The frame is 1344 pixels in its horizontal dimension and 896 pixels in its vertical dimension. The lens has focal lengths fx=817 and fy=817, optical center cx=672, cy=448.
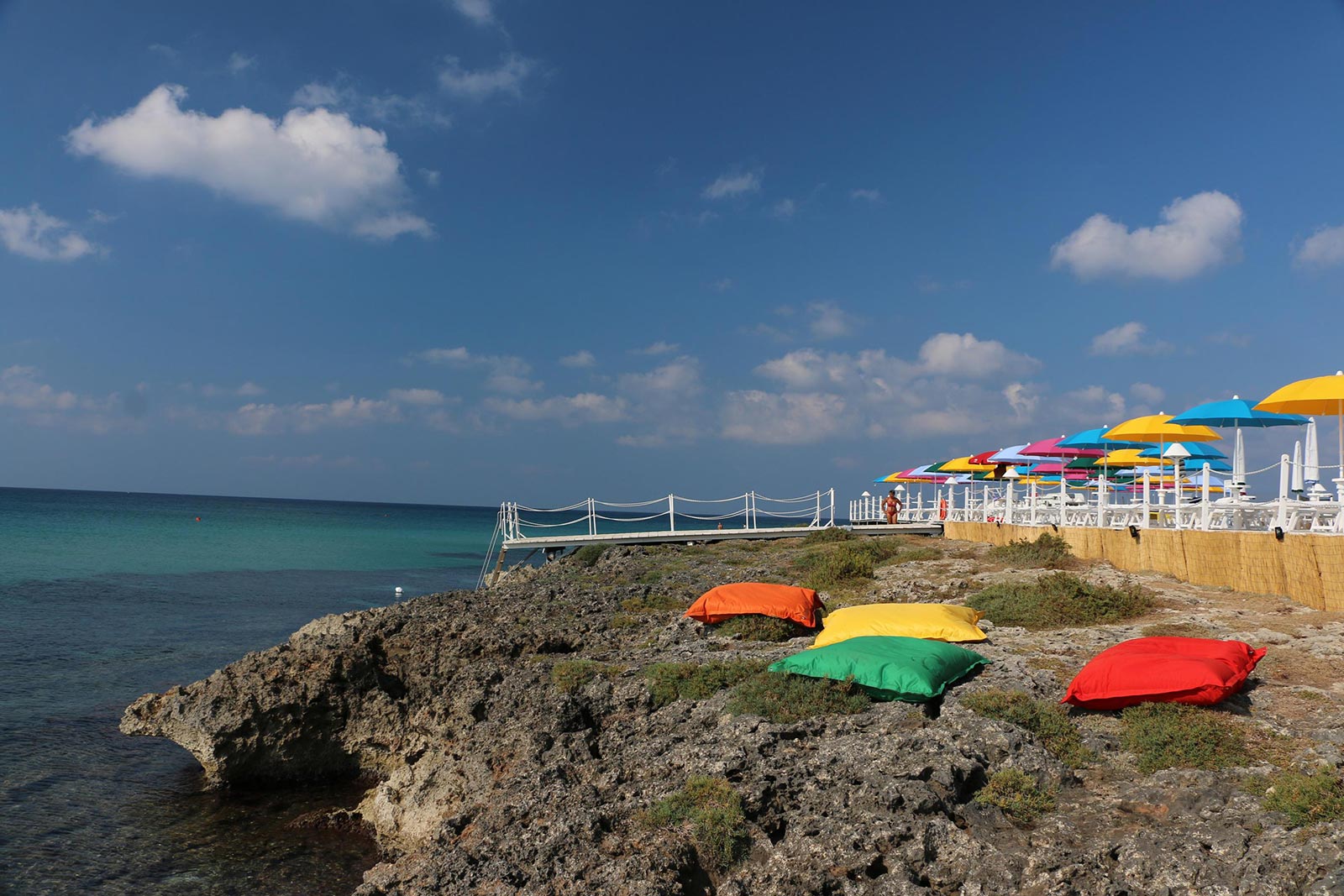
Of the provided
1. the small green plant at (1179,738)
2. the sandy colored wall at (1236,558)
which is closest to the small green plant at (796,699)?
the small green plant at (1179,738)

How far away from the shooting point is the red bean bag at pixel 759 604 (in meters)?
11.8

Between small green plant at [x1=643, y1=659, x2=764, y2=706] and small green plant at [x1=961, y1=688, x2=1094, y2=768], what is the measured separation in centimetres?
243

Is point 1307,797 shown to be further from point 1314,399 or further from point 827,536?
point 827,536

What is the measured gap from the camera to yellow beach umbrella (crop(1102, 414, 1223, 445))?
17.5 m

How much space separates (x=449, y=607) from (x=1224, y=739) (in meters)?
12.7

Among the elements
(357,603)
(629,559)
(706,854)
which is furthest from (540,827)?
(357,603)

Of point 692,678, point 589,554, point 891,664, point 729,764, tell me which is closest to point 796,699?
→ point 891,664

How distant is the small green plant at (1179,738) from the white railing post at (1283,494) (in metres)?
6.61

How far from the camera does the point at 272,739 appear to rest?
32.8 ft

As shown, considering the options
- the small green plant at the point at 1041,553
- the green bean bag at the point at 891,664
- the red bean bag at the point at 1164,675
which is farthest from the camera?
the small green plant at the point at 1041,553

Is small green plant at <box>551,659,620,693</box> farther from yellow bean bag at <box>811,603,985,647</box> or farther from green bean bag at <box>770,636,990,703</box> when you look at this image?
yellow bean bag at <box>811,603,985,647</box>

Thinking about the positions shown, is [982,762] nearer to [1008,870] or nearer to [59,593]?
[1008,870]

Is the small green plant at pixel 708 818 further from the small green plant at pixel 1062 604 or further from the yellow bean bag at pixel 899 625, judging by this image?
the small green plant at pixel 1062 604

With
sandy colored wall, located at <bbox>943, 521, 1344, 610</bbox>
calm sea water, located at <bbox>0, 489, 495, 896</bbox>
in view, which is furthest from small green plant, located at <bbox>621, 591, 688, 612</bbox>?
sandy colored wall, located at <bbox>943, 521, 1344, 610</bbox>
